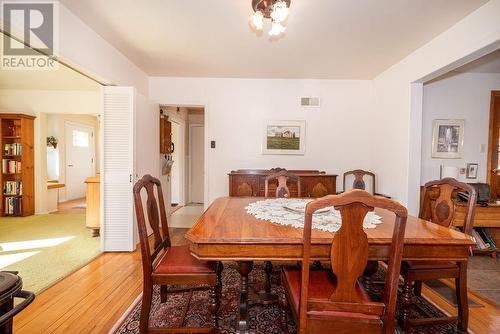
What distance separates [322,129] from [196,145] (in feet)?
11.6

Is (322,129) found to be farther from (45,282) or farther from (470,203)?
(45,282)

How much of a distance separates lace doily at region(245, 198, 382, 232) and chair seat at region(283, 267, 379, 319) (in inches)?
12.0

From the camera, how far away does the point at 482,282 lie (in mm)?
2393

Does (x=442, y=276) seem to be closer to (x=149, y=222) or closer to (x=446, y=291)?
(x=446, y=291)

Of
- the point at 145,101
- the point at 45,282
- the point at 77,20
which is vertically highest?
the point at 77,20

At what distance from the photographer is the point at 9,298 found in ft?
2.88

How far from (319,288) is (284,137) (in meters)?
2.94

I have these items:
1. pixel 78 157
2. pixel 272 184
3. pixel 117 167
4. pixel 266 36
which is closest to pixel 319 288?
pixel 272 184

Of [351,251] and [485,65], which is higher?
[485,65]

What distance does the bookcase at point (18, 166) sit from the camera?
15.6ft

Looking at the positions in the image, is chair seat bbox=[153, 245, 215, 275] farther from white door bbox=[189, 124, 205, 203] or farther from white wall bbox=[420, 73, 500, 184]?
white door bbox=[189, 124, 205, 203]

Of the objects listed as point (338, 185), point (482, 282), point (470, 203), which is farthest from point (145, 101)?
point (482, 282)

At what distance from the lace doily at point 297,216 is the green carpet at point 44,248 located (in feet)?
6.95

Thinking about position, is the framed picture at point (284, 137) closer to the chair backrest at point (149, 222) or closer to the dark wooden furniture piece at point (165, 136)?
the dark wooden furniture piece at point (165, 136)
